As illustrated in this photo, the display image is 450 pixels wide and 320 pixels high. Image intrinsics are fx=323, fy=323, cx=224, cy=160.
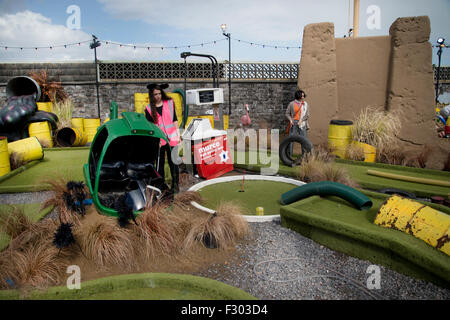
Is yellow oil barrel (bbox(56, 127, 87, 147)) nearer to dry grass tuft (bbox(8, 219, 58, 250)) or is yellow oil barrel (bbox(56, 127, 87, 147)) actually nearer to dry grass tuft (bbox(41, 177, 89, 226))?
dry grass tuft (bbox(41, 177, 89, 226))

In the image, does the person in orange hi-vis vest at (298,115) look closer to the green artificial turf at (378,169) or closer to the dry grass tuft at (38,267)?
the green artificial turf at (378,169)

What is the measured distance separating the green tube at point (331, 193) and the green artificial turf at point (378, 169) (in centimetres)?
122

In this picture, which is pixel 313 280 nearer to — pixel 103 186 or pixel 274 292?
pixel 274 292

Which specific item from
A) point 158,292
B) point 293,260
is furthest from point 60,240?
point 293,260

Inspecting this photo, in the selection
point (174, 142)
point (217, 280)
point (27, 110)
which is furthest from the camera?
point (27, 110)

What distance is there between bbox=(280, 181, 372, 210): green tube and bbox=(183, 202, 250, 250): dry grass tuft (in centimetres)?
98

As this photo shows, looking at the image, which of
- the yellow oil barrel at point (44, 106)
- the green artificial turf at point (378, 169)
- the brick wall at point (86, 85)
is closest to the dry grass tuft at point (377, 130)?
the green artificial turf at point (378, 169)

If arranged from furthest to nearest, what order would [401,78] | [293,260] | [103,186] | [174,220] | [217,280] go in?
[401,78], [103,186], [174,220], [293,260], [217,280]

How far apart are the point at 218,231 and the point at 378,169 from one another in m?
4.01

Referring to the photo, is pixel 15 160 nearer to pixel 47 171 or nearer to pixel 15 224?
pixel 47 171

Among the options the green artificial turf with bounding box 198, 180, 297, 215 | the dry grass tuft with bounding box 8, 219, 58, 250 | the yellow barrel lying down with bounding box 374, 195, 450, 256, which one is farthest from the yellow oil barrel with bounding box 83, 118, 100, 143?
the yellow barrel lying down with bounding box 374, 195, 450, 256

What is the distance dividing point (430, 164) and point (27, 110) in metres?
9.51

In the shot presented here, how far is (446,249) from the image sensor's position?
8.42 ft

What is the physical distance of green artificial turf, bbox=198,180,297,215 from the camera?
428cm
